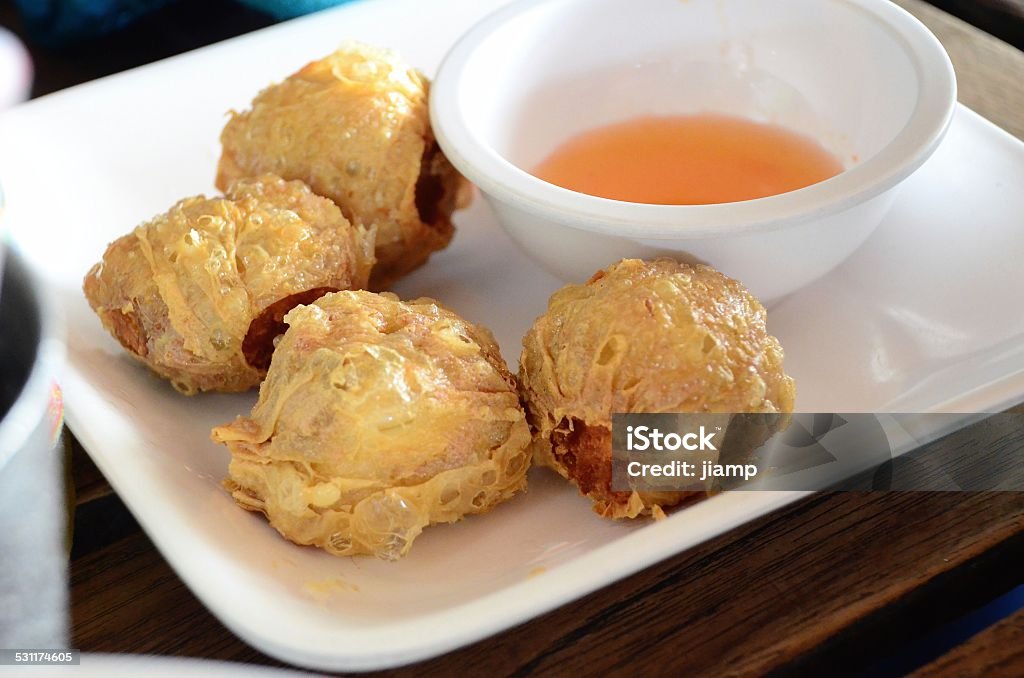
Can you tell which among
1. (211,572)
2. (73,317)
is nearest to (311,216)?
(73,317)

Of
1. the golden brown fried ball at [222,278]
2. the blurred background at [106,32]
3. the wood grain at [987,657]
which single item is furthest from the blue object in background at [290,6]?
the wood grain at [987,657]

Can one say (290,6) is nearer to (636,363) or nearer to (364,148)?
(364,148)

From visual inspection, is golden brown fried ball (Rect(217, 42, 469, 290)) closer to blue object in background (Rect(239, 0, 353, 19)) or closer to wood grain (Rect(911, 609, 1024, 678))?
blue object in background (Rect(239, 0, 353, 19))

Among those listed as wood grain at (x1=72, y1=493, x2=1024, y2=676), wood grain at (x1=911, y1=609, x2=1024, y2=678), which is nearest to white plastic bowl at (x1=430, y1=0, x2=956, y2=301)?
wood grain at (x1=72, y1=493, x2=1024, y2=676)

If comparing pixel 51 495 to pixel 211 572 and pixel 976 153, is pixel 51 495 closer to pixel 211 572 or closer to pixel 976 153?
pixel 211 572

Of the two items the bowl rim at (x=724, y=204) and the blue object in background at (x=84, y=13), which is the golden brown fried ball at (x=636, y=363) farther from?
the blue object in background at (x=84, y=13)
